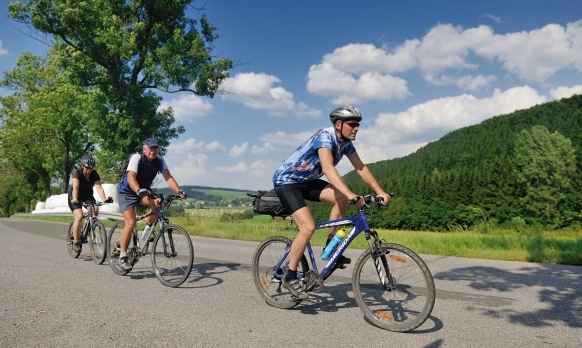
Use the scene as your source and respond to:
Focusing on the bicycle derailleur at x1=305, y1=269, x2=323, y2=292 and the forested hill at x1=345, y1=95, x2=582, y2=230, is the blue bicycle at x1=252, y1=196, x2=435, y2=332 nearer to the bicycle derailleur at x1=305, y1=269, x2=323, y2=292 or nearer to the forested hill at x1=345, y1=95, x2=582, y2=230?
the bicycle derailleur at x1=305, y1=269, x2=323, y2=292

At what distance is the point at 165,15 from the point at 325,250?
26.5 m

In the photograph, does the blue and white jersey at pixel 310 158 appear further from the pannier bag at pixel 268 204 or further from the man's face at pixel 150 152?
the man's face at pixel 150 152

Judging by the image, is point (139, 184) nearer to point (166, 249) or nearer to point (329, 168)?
point (166, 249)

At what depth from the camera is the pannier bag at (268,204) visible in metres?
4.93

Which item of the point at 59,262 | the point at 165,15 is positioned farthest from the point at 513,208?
the point at 59,262

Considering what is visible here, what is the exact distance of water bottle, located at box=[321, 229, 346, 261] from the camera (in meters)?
4.47

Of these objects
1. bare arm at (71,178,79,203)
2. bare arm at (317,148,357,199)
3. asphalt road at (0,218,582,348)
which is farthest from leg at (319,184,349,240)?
bare arm at (71,178,79,203)

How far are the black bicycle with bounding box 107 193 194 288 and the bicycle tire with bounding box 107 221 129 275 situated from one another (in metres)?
0.26

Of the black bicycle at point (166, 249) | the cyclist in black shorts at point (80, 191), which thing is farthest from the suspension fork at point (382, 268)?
the cyclist in black shorts at point (80, 191)

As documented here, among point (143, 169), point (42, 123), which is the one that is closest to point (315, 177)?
point (143, 169)

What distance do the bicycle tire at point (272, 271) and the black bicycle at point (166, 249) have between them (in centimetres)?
128

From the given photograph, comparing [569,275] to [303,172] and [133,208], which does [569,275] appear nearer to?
[303,172]

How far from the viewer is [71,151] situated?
156 ft

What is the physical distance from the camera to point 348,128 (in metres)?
4.49
